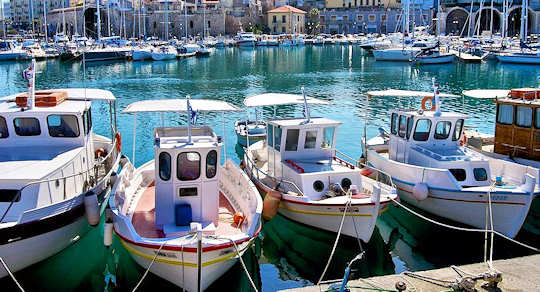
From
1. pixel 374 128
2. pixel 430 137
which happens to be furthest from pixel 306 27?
pixel 430 137

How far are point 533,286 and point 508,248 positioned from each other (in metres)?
4.54

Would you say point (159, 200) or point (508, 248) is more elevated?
point (159, 200)

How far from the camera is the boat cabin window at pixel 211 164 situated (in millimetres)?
11734

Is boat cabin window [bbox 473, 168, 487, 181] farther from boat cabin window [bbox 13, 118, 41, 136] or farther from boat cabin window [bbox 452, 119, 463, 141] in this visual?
boat cabin window [bbox 13, 118, 41, 136]

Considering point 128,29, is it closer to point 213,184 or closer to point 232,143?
point 232,143

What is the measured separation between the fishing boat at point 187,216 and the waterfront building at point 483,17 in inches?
3954

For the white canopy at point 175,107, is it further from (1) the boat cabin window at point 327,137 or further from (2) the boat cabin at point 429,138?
(2) the boat cabin at point 429,138

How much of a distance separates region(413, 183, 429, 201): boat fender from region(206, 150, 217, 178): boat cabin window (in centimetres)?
597

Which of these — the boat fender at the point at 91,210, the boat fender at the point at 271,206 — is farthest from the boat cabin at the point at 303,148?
the boat fender at the point at 91,210

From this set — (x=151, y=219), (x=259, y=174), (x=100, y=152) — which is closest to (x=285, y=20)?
(x=100, y=152)

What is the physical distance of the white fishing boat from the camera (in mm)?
78750

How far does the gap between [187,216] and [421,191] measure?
6.53m

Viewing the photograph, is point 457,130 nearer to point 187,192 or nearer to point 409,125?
point 409,125

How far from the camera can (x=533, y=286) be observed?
9.37 meters
